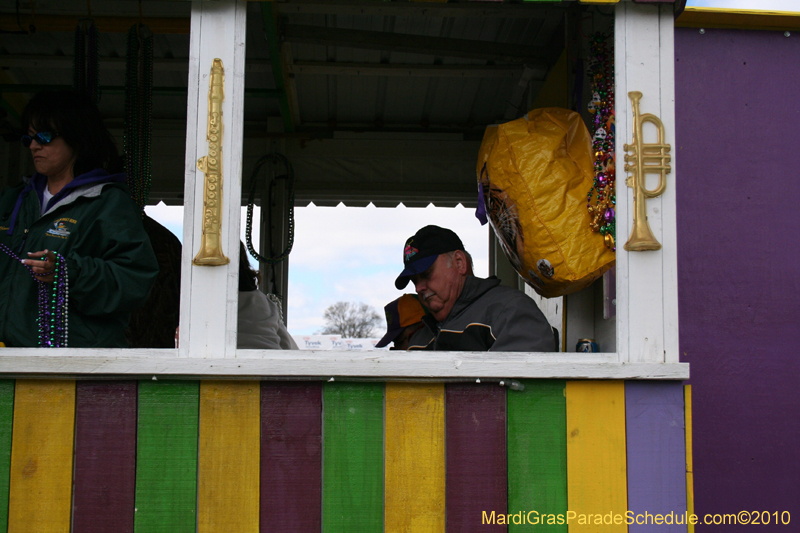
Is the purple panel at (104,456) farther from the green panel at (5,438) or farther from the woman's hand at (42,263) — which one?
the woman's hand at (42,263)

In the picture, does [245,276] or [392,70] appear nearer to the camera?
[245,276]

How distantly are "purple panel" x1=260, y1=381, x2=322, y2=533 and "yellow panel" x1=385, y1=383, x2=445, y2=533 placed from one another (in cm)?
19

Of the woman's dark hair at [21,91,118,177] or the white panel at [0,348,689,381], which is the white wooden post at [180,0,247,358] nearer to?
the white panel at [0,348,689,381]

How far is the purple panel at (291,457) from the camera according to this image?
181cm

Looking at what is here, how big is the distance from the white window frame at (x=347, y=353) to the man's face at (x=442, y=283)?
A: 104 cm

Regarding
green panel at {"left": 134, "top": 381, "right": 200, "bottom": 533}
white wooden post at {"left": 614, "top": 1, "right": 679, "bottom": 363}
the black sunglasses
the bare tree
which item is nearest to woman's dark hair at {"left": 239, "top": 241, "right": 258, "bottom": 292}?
the black sunglasses

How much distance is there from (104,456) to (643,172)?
5.20 ft

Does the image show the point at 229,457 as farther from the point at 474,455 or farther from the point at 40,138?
the point at 40,138

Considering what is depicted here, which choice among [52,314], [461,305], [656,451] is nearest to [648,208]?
[656,451]

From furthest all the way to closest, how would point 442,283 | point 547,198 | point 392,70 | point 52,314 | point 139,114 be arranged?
1. point 392,70
2. point 139,114
3. point 442,283
4. point 547,198
5. point 52,314

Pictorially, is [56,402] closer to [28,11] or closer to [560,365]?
[560,365]

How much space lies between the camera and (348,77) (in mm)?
4164

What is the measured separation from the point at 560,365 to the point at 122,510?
3.85ft

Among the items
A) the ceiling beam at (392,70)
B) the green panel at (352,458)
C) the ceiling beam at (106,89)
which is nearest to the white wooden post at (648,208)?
the green panel at (352,458)
